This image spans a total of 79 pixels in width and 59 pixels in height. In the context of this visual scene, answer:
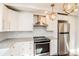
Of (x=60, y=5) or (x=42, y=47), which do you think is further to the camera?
(x=42, y=47)

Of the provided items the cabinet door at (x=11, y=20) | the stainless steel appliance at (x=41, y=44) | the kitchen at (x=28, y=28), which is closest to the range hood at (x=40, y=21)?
the kitchen at (x=28, y=28)

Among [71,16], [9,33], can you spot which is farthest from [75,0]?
[9,33]

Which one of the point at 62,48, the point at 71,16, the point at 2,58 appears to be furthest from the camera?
the point at 62,48

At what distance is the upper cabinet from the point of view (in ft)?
5.34

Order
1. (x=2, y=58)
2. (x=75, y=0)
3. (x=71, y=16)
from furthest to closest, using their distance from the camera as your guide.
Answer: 1. (x=71, y=16)
2. (x=75, y=0)
3. (x=2, y=58)

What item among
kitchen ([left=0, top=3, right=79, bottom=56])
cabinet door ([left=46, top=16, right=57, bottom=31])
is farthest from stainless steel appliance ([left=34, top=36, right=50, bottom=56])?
cabinet door ([left=46, top=16, right=57, bottom=31])

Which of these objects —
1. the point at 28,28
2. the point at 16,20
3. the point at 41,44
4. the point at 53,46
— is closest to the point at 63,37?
the point at 53,46

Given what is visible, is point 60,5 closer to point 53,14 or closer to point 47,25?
point 53,14

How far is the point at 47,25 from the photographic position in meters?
1.66

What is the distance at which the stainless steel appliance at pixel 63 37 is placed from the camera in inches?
62.7

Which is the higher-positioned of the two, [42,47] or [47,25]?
[47,25]

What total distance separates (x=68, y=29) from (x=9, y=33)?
2.68ft

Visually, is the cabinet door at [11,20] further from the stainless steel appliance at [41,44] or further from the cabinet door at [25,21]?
the stainless steel appliance at [41,44]

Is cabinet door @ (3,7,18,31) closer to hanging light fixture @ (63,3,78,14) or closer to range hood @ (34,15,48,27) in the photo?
range hood @ (34,15,48,27)
